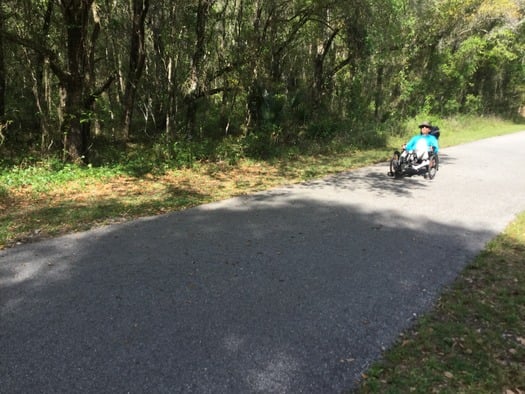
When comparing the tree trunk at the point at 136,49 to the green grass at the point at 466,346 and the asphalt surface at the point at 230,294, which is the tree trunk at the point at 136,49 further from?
the green grass at the point at 466,346

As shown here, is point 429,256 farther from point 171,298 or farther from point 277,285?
point 171,298

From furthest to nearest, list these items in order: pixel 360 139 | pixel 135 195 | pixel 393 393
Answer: pixel 360 139, pixel 135 195, pixel 393 393

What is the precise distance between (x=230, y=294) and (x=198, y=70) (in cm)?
1031

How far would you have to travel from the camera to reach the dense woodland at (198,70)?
10.6 m

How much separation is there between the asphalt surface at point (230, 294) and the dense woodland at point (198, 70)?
222 inches

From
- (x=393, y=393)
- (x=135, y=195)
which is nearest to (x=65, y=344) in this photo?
(x=393, y=393)

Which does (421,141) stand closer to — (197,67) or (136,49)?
(197,67)

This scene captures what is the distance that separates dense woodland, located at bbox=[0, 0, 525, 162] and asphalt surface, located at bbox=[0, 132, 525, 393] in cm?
564

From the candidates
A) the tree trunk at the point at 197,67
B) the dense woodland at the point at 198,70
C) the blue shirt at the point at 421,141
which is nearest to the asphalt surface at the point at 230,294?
the blue shirt at the point at 421,141

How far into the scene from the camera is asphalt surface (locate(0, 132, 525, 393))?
115 inches

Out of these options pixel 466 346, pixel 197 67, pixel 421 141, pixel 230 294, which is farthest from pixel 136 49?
pixel 466 346

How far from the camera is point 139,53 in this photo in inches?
484

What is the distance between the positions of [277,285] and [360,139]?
12.1 meters

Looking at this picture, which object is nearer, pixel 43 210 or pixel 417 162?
pixel 43 210
